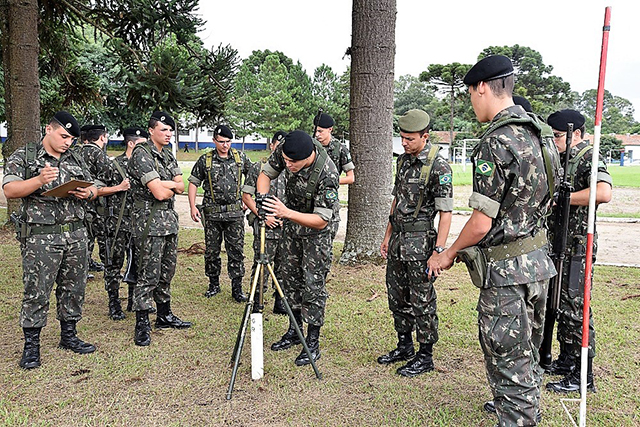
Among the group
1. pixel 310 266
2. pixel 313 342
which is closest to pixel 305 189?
pixel 310 266

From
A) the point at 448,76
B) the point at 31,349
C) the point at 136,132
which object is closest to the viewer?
the point at 31,349

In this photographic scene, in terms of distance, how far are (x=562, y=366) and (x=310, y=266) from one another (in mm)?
2205

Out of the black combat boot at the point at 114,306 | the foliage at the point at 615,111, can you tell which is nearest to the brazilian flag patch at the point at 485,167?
the black combat boot at the point at 114,306

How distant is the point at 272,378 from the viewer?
4.17 metres

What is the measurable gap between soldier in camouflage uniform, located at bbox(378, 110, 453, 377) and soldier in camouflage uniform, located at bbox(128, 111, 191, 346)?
7.16 ft

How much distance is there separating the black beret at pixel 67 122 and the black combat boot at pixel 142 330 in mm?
1764

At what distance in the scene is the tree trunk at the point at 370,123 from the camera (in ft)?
24.4

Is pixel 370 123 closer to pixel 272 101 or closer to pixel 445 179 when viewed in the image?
pixel 445 179

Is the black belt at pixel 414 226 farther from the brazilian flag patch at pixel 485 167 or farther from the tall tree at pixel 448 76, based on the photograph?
the tall tree at pixel 448 76

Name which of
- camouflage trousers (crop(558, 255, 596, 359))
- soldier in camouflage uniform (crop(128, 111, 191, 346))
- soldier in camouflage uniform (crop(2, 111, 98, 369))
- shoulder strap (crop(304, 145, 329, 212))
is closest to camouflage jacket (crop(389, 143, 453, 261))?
shoulder strap (crop(304, 145, 329, 212))

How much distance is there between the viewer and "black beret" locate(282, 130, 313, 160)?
159 inches

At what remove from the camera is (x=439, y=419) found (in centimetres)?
353

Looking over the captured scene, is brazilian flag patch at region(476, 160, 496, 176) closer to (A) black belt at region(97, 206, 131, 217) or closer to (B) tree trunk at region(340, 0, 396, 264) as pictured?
(B) tree trunk at region(340, 0, 396, 264)

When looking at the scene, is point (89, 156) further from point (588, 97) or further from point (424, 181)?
point (588, 97)
